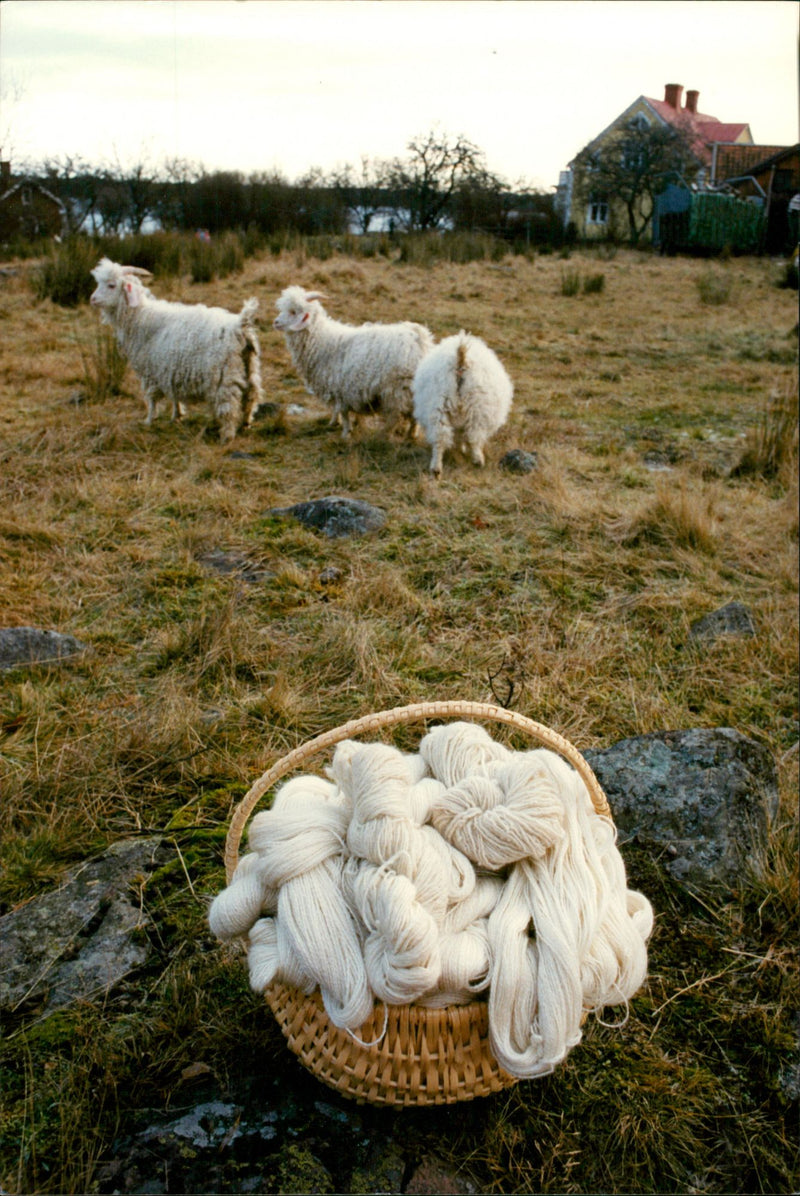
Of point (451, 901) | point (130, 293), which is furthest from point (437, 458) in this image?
point (451, 901)

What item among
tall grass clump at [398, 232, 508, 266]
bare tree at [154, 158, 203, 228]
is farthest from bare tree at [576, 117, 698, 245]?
bare tree at [154, 158, 203, 228]

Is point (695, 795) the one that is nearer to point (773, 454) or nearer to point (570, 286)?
point (773, 454)

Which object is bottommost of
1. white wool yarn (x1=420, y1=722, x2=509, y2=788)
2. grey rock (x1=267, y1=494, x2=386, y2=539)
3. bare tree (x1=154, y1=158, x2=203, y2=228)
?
grey rock (x1=267, y1=494, x2=386, y2=539)

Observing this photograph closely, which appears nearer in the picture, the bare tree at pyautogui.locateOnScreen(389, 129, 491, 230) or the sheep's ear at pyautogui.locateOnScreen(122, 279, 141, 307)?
the bare tree at pyautogui.locateOnScreen(389, 129, 491, 230)

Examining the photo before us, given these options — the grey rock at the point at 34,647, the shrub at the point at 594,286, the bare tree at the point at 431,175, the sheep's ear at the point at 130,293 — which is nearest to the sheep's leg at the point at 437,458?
the bare tree at the point at 431,175

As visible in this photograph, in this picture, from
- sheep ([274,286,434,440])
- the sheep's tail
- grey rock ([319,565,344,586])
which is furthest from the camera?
sheep ([274,286,434,440])

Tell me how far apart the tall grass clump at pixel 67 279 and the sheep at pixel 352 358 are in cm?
513

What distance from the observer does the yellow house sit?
1322 centimetres

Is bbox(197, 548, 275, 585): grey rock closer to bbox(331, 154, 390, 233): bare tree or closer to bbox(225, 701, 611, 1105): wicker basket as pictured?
bbox(225, 701, 611, 1105): wicker basket

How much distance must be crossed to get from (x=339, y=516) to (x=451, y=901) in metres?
3.79

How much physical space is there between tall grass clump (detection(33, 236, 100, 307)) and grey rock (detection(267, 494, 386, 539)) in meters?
7.51

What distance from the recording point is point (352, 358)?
716cm

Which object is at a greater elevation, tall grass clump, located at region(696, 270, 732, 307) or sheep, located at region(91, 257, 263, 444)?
tall grass clump, located at region(696, 270, 732, 307)

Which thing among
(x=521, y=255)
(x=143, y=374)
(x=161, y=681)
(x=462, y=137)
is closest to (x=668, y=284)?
(x=521, y=255)
